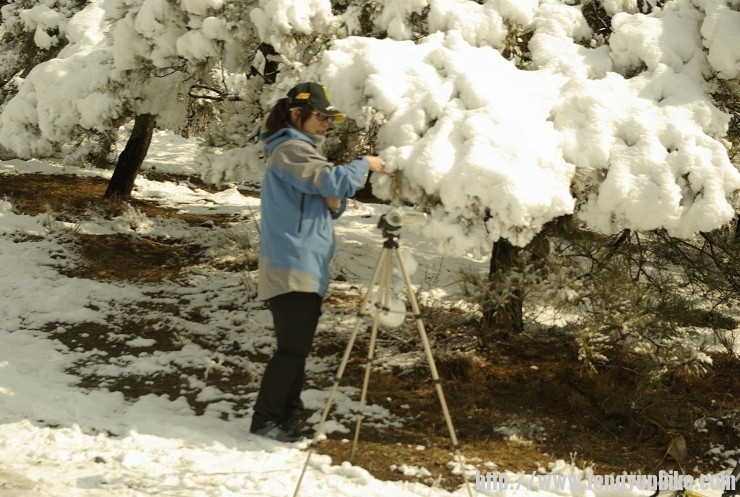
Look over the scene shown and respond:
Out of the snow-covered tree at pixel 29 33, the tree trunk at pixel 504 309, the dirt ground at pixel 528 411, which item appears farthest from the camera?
the snow-covered tree at pixel 29 33

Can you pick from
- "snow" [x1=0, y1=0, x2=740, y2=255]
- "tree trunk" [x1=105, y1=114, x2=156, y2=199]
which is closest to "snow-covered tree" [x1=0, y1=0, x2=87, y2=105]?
"tree trunk" [x1=105, y1=114, x2=156, y2=199]

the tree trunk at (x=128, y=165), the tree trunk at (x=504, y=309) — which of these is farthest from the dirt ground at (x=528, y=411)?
the tree trunk at (x=128, y=165)

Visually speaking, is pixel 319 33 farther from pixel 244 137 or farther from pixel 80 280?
pixel 80 280

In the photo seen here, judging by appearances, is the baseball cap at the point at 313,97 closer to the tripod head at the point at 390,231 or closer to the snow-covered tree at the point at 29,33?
the tripod head at the point at 390,231

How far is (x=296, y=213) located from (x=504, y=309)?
212 cm

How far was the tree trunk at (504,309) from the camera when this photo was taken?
558 cm

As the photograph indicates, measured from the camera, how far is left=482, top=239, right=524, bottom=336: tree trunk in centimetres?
558

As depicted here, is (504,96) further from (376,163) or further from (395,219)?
(395,219)

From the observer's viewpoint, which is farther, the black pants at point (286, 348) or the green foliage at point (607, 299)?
the green foliage at point (607, 299)

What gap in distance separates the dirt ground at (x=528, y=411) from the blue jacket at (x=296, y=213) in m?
1.06

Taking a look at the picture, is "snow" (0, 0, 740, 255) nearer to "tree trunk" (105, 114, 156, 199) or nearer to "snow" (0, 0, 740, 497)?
"snow" (0, 0, 740, 497)

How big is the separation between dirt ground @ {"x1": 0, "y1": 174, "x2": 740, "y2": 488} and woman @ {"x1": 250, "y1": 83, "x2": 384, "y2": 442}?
0.47m

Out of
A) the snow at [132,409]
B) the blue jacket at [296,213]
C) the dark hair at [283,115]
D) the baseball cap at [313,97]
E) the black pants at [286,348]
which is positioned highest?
the baseball cap at [313,97]

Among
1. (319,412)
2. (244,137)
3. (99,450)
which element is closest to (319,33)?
(244,137)
